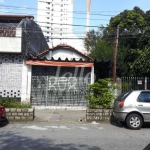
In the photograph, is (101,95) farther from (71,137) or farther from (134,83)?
(134,83)

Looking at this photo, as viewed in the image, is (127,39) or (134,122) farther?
(127,39)

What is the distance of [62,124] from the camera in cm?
1118

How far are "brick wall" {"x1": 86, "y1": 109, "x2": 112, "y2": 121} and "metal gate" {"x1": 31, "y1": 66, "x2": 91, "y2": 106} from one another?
4.51 metres

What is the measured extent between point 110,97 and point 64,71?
190 inches

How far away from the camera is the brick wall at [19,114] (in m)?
11.5

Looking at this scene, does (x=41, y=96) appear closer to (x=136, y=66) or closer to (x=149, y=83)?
(x=149, y=83)

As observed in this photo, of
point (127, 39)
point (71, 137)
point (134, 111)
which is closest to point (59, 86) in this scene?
point (134, 111)

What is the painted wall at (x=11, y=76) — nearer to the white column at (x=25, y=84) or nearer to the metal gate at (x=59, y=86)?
the white column at (x=25, y=84)

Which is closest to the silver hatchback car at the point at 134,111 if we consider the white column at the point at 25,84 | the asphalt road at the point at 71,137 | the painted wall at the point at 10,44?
the asphalt road at the point at 71,137

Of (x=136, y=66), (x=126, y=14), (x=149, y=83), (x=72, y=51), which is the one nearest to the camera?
(x=149, y=83)

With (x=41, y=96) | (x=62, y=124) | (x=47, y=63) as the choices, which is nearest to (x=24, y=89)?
(x=41, y=96)

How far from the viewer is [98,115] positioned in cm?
1161

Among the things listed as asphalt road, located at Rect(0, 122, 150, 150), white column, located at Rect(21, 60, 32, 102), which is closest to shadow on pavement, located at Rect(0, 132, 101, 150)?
asphalt road, located at Rect(0, 122, 150, 150)

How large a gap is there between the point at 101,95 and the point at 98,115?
1.10 m
